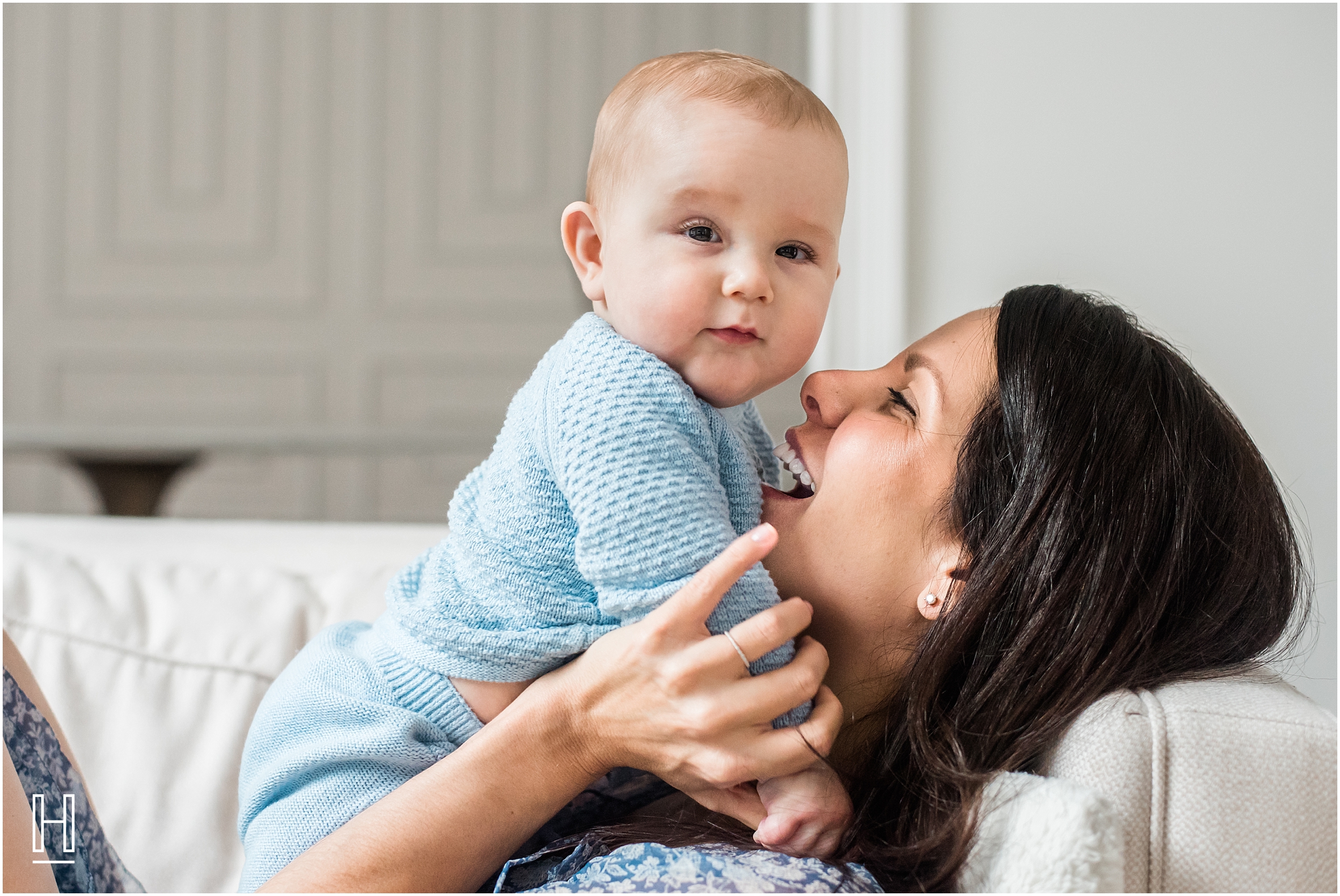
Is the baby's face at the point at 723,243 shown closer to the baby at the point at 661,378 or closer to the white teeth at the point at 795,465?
the baby at the point at 661,378

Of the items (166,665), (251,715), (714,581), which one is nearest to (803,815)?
(714,581)

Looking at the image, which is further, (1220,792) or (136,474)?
(136,474)

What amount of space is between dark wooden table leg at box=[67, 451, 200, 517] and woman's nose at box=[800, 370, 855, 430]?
2.17 meters

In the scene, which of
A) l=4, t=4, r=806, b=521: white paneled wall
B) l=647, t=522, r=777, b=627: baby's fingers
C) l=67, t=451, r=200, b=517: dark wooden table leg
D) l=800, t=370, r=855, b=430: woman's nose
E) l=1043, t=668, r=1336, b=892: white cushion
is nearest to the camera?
l=1043, t=668, r=1336, b=892: white cushion

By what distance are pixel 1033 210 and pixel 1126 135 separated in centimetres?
25

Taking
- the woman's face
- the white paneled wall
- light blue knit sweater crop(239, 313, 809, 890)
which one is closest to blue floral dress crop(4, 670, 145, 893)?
light blue knit sweater crop(239, 313, 809, 890)

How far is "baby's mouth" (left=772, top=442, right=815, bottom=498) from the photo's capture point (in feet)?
3.64

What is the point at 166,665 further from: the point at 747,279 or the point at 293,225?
the point at 293,225

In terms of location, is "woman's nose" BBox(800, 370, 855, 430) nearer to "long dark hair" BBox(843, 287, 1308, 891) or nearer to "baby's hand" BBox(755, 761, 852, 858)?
"long dark hair" BBox(843, 287, 1308, 891)

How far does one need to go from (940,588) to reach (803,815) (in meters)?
0.27

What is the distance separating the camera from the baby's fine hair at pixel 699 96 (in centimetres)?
93

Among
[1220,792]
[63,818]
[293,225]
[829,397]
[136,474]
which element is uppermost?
[293,225]

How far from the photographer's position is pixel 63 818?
1.04 meters

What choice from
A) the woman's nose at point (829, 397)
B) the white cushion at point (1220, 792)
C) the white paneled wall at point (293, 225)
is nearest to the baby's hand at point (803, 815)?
the white cushion at point (1220, 792)
